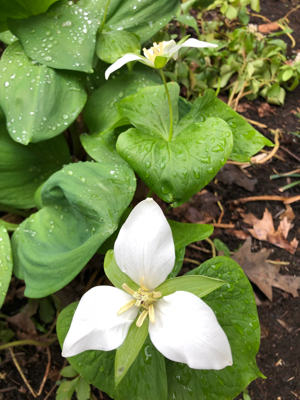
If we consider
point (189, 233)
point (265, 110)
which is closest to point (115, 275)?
point (189, 233)

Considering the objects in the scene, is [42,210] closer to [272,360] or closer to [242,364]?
[242,364]

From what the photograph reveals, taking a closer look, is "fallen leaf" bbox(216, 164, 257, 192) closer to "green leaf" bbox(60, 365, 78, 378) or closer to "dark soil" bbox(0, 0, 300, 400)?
"dark soil" bbox(0, 0, 300, 400)

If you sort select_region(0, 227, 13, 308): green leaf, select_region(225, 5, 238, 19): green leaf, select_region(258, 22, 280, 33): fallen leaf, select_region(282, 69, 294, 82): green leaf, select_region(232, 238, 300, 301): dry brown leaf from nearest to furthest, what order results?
select_region(0, 227, 13, 308): green leaf
select_region(232, 238, 300, 301): dry brown leaf
select_region(282, 69, 294, 82): green leaf
select_region(225, 5, 238, 19): green leaf
select_region(258, 22, 280, 33): fallen leaf

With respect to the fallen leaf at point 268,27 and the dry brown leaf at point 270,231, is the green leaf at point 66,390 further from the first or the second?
the fallen leaf at point 268,27

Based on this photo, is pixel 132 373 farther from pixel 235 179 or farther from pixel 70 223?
pixel 235 179

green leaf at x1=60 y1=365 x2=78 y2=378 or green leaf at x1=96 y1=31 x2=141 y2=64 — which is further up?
green leaf at x1=96 y1=31 x2=141 y2=64

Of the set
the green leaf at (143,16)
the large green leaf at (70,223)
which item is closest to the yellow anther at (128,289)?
the large green leaf at (70,223)

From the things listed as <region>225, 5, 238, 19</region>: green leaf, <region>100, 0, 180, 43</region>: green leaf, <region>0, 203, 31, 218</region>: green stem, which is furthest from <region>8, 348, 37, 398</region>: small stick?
<region>225, 5, 238, 19</region>: green leaf
